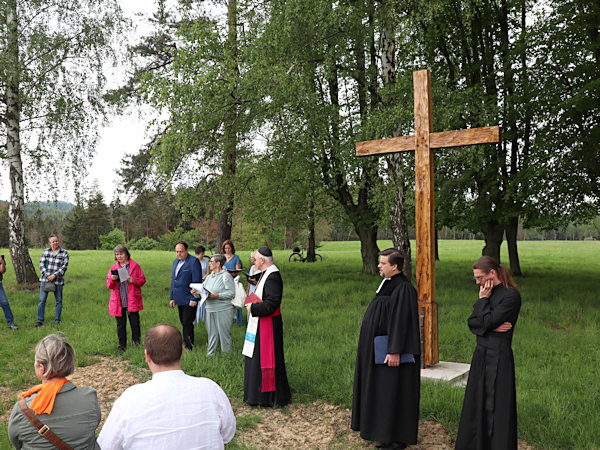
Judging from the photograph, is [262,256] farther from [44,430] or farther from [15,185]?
[15,185]

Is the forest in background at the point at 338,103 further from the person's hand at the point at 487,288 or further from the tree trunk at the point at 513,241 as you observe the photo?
the person's hand at the point at 487,288

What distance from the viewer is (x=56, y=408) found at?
262 centimetres

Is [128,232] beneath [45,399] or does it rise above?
above

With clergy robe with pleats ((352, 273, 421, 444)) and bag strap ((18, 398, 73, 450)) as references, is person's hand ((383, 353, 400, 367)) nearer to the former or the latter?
clergy robe with pleats ((352, 273, 421, 444))

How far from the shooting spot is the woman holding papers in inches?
313

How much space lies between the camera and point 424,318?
7.09 m

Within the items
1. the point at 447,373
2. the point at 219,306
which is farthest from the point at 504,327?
the point at 219,306

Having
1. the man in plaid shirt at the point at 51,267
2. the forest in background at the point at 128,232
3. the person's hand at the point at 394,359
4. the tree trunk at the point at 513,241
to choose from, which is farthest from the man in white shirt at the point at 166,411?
the forest in background at the point at 128,232

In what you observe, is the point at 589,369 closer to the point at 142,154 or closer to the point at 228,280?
the point at 228,280

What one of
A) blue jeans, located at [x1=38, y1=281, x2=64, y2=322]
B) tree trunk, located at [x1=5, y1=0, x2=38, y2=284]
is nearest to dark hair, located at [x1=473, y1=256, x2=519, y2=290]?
blue jeans, located at [x1=38, y1=281, x2=64, y2=322]

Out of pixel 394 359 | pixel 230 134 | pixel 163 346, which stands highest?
pixel 230 134

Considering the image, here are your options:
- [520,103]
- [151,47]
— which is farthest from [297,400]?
[151,47]

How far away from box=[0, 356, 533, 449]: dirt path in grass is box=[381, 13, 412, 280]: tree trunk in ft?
19.4

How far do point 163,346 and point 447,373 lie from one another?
533 centimetres
